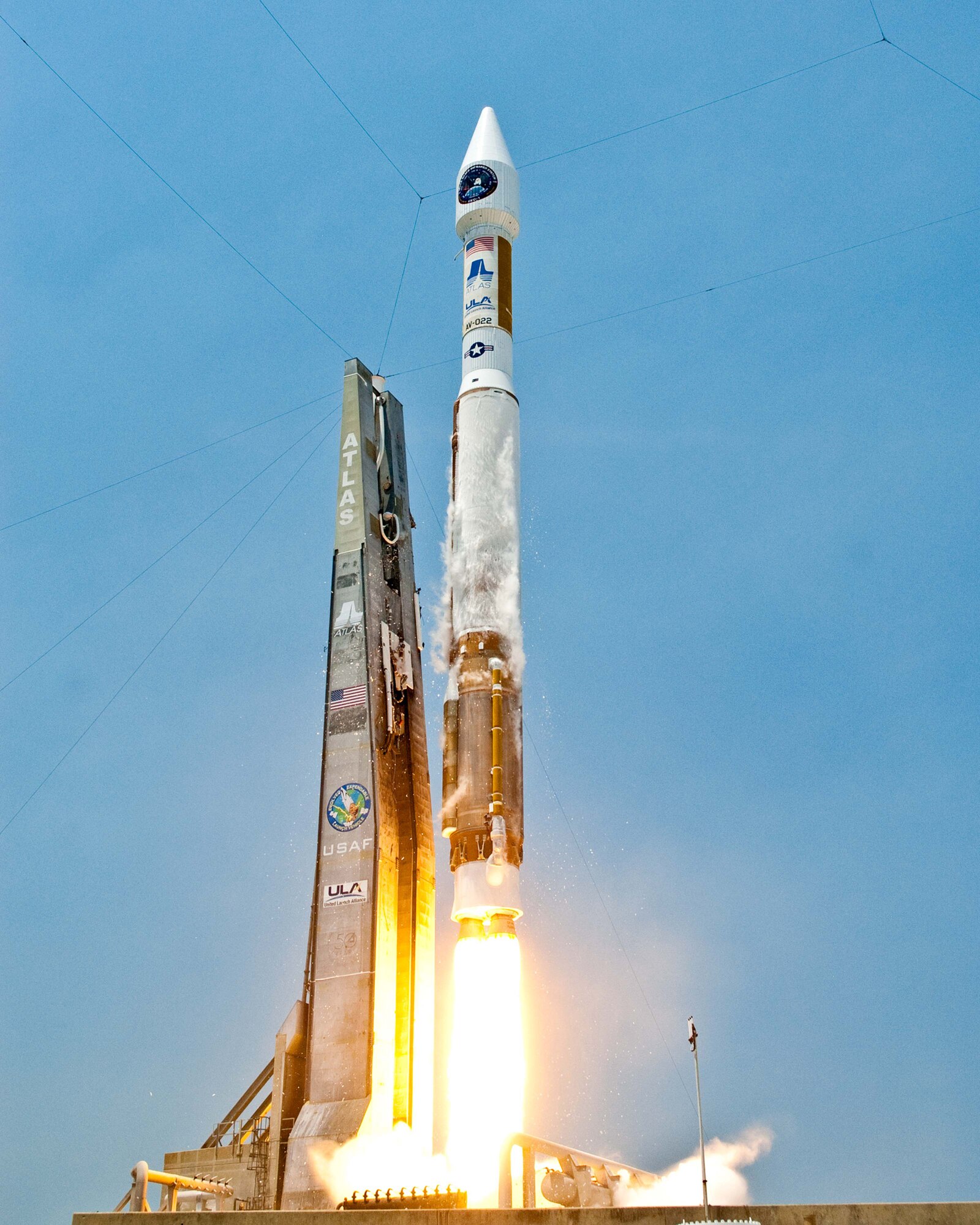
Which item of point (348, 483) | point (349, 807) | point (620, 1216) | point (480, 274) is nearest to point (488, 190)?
point (480, 274)

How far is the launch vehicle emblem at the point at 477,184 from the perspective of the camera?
3572 centimetres

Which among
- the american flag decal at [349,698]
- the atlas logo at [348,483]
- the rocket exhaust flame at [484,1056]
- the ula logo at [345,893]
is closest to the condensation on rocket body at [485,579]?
the rocket exhaust flame at [484,1056]

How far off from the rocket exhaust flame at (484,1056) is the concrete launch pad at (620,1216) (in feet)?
20.9

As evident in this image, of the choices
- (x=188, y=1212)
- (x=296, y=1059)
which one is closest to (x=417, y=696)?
(x=296, y=1059)

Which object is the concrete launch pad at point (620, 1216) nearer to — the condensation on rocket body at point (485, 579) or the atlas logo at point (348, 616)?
the condensation on rocket body at point (485, 579)

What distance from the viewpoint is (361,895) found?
32.9 meters

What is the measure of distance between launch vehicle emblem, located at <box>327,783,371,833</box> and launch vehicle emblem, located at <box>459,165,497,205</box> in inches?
682

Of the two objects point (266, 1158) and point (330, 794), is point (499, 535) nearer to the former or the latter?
point (330, 794)

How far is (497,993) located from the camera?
1124 inches

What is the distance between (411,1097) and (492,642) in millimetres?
12529

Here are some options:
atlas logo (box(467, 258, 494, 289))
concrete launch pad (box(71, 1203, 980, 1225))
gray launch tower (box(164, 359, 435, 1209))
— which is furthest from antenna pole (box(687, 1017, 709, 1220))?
atlas logo (box(467, 258, 494, 289))

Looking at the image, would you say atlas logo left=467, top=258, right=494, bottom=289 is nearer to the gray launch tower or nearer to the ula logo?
the gray launch tower

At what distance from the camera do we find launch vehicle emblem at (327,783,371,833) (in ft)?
111

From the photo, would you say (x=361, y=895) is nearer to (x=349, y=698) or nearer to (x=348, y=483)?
(x=349, y=698)
